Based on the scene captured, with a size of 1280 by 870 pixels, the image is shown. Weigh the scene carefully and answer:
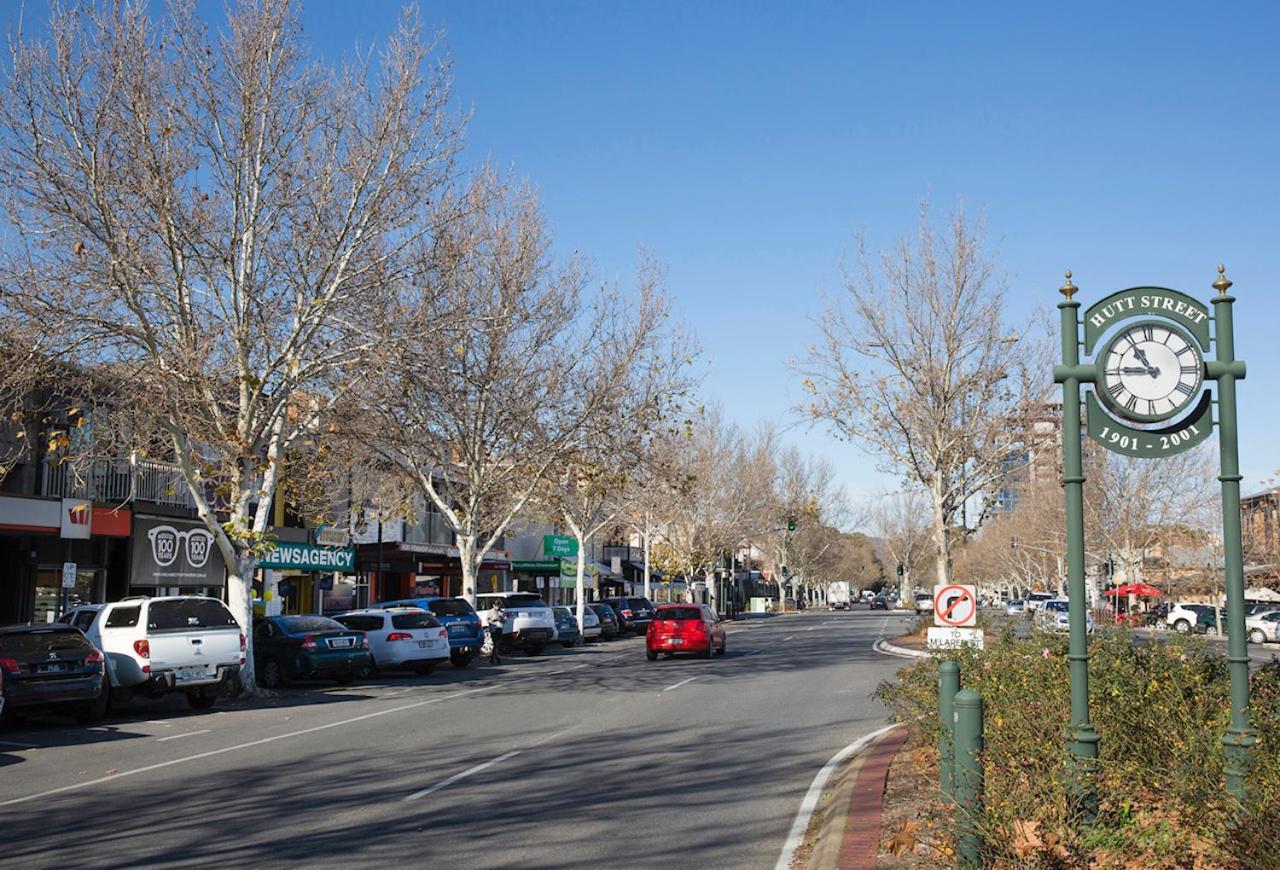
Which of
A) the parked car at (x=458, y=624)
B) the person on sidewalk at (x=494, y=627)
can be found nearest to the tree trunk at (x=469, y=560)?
the person on sidewalk at (x=494, y=627)

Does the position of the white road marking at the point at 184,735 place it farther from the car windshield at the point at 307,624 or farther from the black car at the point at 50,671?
the car windshield at the point at 307,624

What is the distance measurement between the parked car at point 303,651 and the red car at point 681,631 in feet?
26.4

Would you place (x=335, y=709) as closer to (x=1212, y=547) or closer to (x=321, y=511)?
(x=321, y=511)

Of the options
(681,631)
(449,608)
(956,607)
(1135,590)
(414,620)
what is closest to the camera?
(956,607)

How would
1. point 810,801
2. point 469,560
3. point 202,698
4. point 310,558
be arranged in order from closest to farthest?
point 810,801, point 202,698, point 469,560, point 310,558

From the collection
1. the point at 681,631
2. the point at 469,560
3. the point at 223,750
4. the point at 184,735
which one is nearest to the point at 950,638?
the point at 223,750

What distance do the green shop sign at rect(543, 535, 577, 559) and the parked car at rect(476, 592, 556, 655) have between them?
18.5 meters

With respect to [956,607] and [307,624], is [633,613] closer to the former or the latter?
[307,624]

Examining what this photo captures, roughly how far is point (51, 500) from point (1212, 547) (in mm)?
41705

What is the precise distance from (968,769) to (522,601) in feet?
98.6

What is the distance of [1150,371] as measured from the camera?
851 cm

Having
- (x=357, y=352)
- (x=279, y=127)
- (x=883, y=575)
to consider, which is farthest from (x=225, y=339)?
(x=883, y=575)

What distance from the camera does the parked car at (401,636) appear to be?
1028 inches

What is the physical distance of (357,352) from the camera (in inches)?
873
